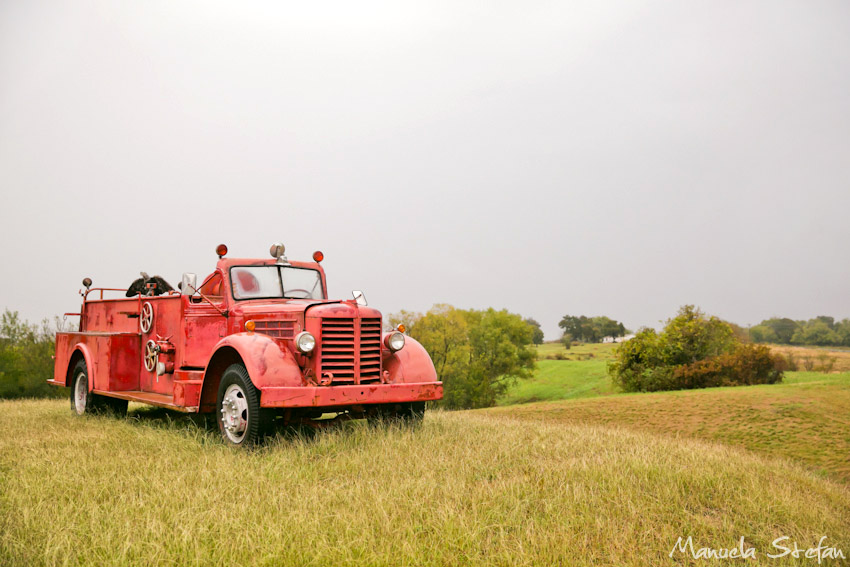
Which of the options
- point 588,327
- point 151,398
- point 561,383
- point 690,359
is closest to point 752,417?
point 151,398

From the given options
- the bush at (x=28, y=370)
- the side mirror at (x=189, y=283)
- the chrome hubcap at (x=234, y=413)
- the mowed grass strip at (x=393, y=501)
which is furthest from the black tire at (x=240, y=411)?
the bush at (x=28, y=370)

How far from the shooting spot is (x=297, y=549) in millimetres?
4094

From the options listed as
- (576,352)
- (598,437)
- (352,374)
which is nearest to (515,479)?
(352,374)

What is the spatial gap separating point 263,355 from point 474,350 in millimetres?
34893

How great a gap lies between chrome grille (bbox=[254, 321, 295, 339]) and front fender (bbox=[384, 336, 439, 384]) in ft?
4.45

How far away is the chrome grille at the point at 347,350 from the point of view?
732 cm

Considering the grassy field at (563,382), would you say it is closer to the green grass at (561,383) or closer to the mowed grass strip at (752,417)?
the green grass at (561,383)

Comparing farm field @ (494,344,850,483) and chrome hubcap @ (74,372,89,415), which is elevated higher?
chrome hubcap @ (74,372,89,415)

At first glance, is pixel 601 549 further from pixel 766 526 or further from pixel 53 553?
pixel 53 553

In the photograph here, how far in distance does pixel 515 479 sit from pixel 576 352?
51929 mm

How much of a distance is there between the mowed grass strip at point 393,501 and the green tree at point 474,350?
28.1m

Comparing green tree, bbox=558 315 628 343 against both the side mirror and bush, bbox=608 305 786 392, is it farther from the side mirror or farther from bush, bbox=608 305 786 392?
the side mirror

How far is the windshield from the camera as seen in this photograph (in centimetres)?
845
